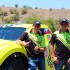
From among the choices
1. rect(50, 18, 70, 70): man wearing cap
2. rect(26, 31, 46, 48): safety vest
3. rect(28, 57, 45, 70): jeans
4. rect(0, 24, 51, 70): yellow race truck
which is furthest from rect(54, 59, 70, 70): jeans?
rect(0, 24, 51, 70): yellow race truck

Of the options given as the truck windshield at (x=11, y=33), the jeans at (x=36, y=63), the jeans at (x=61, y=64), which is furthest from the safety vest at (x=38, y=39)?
the truck windshield at (x=11, y=33)

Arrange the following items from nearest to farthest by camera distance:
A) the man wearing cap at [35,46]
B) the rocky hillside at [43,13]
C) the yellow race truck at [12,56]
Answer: the yellow race truck at [12,56], the man wearing cap at [35,46], the rocky hillside at [43,13]

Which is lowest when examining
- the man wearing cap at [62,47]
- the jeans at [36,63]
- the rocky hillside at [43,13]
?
the rocky hillside at [43,13]

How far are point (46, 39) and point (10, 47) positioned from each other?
1380 millimetres

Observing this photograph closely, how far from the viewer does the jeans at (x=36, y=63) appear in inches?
303

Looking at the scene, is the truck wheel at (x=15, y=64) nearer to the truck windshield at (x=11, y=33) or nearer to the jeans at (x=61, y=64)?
the jeans at (x=61, y=64)

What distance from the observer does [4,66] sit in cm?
736

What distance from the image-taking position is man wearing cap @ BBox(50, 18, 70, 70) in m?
7.43

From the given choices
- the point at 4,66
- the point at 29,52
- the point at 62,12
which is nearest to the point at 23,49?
the point at 29,52

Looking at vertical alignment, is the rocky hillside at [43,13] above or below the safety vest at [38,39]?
below

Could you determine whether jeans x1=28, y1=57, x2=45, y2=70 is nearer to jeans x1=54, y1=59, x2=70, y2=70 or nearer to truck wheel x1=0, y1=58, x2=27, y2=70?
truck wheel x1=0, y1=58, x2=27, y2=70

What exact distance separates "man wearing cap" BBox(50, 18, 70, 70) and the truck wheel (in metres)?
0.74

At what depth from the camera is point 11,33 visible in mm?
9344

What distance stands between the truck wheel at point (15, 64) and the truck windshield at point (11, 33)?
1352 mm
